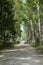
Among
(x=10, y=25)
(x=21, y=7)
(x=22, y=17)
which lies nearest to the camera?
(x=10, y=25)

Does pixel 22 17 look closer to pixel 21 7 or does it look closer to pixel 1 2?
pixel 21 7

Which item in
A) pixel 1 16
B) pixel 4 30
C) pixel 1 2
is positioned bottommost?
pixel 4 30

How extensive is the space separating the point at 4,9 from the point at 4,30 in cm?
382

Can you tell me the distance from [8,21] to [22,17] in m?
16.5

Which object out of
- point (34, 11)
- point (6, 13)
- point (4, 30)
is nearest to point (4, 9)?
point (6, 13)

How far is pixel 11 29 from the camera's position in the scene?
134 ft

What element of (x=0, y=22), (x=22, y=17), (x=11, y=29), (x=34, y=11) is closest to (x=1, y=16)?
(x=0, y=22)

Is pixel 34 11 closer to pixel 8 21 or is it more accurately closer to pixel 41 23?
pixel 41 23

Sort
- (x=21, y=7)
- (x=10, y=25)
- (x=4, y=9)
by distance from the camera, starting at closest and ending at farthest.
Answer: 1. (x=4, y=9)
2. (x=10, y=25)
3. (x=21, y=7)

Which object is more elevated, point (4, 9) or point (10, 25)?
point (4, 9)

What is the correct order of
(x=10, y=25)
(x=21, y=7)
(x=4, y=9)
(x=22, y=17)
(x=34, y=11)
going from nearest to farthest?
(x=4, y=9)
(x=10, y=25)
(x=34, y=11)
(x=21, y=7)
(x=22, y=17)

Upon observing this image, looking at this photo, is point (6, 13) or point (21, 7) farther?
point (21, 7)

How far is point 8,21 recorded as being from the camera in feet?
124

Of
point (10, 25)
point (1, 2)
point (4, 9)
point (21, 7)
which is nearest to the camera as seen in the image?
point (1, 2)
